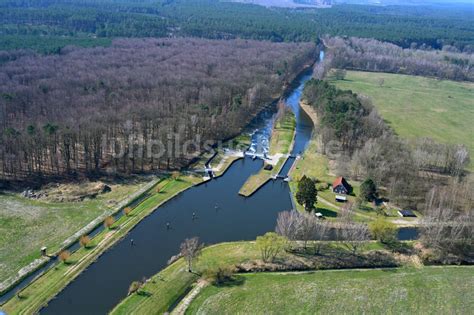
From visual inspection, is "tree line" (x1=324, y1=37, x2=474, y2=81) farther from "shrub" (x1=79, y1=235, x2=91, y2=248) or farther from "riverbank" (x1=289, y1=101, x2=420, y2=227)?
"shrub" (x1=79, y1=235, x2=91, y2=248)

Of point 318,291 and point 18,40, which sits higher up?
point 18,40

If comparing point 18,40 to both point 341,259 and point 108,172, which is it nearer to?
point 108,172

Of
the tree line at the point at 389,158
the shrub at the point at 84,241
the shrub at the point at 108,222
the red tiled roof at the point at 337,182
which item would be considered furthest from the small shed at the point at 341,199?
the shrub at the point at 84,241

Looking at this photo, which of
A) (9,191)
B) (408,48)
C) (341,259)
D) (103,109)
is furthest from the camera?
(408,48)

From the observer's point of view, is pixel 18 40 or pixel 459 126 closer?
pixel 459 126

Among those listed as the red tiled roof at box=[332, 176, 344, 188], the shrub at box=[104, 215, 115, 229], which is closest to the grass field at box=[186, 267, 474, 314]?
the shrub at box=[104, 215, 115, 229]

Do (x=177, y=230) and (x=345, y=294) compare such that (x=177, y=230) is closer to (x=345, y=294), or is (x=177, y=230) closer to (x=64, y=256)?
(x=64, y=256)

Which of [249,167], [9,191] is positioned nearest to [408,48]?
[249,167]
